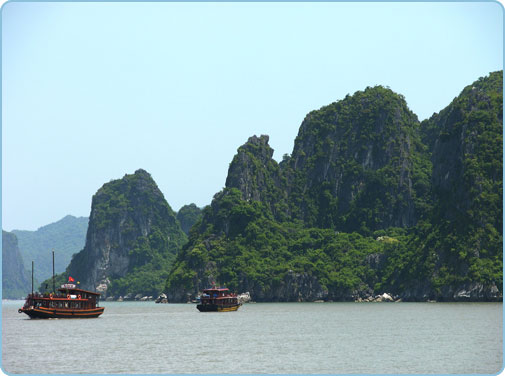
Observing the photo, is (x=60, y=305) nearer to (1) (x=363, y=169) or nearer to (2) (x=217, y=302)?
(2) (x=217, y=302)

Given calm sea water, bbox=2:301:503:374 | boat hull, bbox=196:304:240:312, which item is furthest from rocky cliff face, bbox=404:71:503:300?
calm sea water, bbox=2:301:503:374

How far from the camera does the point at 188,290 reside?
520 feet

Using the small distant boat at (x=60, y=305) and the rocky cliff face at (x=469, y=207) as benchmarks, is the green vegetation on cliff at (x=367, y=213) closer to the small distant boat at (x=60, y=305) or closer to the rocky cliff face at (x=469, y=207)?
the rocky cliff face at (x=469, y=207)

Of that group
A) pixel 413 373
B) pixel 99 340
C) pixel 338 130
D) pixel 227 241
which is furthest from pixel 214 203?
pixel 413 373

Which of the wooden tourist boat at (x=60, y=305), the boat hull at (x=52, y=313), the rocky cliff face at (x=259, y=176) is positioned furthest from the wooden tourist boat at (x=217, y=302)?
the rocky cliff face at (x=259, y=176)

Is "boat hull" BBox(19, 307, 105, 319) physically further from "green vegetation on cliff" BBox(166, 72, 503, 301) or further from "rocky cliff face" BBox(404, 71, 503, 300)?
"rocky cliff face" BBox(404, 71, 503, 300)

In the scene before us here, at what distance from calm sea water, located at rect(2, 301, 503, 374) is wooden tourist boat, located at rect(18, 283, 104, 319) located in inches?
186

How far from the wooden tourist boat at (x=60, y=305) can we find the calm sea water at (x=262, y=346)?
15.5 ft

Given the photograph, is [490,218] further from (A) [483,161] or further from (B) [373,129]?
(B) [373,129]

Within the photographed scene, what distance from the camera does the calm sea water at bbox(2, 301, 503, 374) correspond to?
45.3 m

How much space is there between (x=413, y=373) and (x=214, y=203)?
441ft

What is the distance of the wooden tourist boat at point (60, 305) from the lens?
291ft

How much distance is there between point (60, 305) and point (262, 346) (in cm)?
4018

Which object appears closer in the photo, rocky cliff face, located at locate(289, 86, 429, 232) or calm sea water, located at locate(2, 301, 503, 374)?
calm sea water, located at locate(2, 301, 503, 374)
